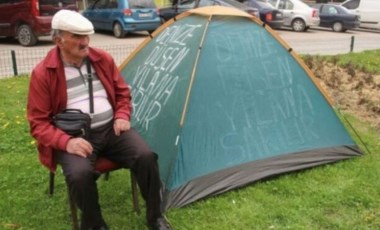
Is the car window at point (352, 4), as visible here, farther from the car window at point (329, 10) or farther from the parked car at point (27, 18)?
the parked car at point (27, 18)

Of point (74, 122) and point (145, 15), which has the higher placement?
point (74, 122)

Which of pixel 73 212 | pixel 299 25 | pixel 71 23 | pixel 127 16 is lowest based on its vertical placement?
pixel 299 25

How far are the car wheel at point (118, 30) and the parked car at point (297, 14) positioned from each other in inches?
287

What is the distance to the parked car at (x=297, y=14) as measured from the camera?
19.4 m

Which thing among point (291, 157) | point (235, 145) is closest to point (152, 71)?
point (235, 145)

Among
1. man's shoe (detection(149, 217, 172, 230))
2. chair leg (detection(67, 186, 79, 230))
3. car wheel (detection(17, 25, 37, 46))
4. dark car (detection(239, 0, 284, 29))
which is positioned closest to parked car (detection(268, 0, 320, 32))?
dark car (detection(239, 0, 284, 29))

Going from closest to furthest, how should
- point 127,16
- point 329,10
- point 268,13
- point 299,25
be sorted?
point 127,16, point 268,13, point 299,25, point 329,10

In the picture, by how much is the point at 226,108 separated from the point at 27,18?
10.3 metres

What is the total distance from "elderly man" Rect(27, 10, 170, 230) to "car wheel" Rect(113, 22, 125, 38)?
12332mm

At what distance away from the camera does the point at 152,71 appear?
455 centimetres

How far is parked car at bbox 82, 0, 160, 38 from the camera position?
50.3ft

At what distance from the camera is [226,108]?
417 centimetres

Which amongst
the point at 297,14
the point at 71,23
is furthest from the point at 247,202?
the point at 297,14

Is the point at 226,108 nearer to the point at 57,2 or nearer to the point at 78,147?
the point at 78,147
